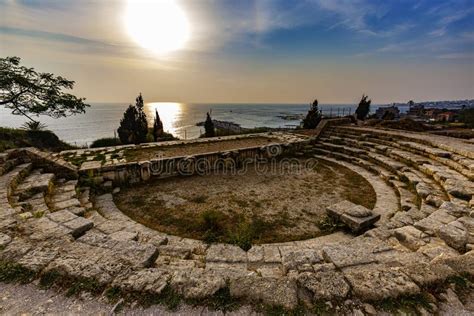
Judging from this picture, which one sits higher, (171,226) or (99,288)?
(99,288)

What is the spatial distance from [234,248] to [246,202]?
2.26 meters

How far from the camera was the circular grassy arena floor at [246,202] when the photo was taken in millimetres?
4668

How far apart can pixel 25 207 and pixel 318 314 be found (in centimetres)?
581

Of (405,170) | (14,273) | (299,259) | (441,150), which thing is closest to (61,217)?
(14,273)

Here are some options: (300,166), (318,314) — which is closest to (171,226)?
(318,314)

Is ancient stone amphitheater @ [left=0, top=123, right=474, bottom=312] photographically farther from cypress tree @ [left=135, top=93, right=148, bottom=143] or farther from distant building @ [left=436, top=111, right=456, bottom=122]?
distant building @ [left=436, top=111, right=456, bottom=122]

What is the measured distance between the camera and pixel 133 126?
21.0 meters

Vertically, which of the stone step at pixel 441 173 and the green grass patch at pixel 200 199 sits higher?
the stone step at pixel 441 173

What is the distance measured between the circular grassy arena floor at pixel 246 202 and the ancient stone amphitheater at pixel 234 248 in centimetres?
36

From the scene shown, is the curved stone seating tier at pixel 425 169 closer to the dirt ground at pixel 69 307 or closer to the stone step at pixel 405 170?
the stone step at pixel 405 170

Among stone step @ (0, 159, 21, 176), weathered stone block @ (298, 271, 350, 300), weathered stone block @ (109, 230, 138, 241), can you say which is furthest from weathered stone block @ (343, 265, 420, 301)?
stone step @ (0, 159, 21, 176)

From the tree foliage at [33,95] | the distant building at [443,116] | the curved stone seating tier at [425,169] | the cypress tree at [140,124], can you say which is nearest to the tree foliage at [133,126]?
the cypress tree at [140,124]

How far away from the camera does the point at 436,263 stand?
262 centimetres

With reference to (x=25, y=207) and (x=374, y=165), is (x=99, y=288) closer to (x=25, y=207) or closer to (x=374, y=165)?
(x=25, y=207)
